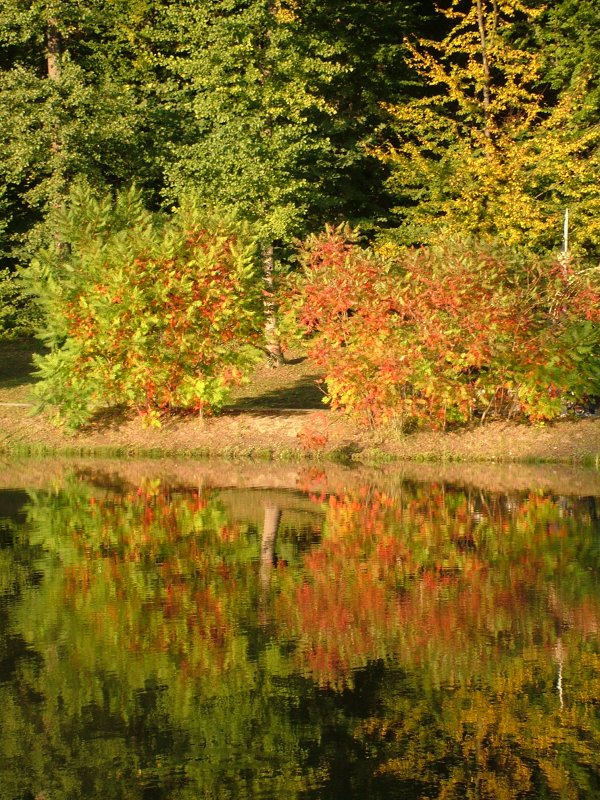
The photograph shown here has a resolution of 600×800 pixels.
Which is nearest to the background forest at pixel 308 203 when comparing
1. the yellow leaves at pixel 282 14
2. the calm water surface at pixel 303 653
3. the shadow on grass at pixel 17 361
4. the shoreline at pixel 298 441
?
the yellow leaves at pixel 282 14

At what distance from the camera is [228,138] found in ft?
99.8

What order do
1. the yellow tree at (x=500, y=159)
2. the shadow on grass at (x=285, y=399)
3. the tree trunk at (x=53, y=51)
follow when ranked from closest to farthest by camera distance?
the shadow on grass at (x=285, y=399)
the yellow tree at (x=500, y=159)
the tree trunk at (x=53, y=51)

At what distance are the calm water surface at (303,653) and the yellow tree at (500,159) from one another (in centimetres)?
1589

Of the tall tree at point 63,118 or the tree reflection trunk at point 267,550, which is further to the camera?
the tall tree at point 63,118

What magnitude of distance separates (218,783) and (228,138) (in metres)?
24.0

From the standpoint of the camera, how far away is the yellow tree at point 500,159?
31562mm

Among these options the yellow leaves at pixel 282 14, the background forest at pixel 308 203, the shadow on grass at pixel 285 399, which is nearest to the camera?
the background forest at pixel 308 203

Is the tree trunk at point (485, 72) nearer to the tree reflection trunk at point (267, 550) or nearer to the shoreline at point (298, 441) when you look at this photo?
the shoreline at point (298, 441)

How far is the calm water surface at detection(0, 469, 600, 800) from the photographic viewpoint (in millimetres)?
7891

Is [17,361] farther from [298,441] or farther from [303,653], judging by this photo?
[303,653]

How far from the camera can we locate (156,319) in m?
24.0

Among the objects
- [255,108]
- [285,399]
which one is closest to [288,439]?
[285,399]

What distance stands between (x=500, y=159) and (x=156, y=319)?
12.3m

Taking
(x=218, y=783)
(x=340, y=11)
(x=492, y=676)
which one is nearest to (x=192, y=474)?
(x=492, y=676)
